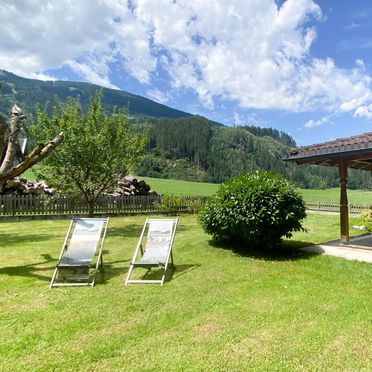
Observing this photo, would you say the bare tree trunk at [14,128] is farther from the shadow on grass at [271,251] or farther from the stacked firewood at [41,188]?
the stacked firewood at [41,188]

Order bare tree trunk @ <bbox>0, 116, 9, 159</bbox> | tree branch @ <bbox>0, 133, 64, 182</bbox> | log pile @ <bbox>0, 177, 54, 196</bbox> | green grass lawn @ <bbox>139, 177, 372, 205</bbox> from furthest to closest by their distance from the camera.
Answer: green grass lawn @ <bbox>139, 177, 372, 205</bbox>, log pile @ <bbox>0, 177, 54, 196</bbox>, bare tree trunk @ <bbox>0, 116, 9, 159</bbox>, tree branch @ <bbox>0, 133, 64, 182</bbox>

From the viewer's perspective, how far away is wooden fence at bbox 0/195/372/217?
1648 cm

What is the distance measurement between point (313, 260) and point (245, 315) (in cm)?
361

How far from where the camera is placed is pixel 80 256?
6.38 meters

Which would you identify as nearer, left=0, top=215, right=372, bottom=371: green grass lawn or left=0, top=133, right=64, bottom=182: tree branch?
left=0, top=215, right=372, bottom=371: green grass lawn

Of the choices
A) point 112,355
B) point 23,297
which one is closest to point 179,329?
point 112,355

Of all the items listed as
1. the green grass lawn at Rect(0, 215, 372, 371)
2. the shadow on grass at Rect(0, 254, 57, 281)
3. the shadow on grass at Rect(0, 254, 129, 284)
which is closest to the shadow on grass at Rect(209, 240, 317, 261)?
the green grass lawn at Rect(0, 215, 372, 371)

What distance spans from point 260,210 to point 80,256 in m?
4.09

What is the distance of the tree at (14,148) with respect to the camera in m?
6.40

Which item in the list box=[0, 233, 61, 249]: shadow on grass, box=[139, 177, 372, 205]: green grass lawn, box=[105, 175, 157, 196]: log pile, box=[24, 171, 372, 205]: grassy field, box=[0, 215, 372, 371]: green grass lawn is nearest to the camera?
box=[0, 215, 372, 371]: green grass lawn

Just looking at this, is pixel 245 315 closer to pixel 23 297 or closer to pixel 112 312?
pixel 112 312

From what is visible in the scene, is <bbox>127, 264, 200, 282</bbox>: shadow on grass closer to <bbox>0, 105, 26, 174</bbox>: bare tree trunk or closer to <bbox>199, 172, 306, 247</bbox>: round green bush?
<bbox>199, 172, 306, 247</bbox>: round green bush

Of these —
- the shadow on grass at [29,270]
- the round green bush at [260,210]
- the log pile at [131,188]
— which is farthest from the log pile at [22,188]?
the round green bush at [260,210]

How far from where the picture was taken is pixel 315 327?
4027 millimetres
